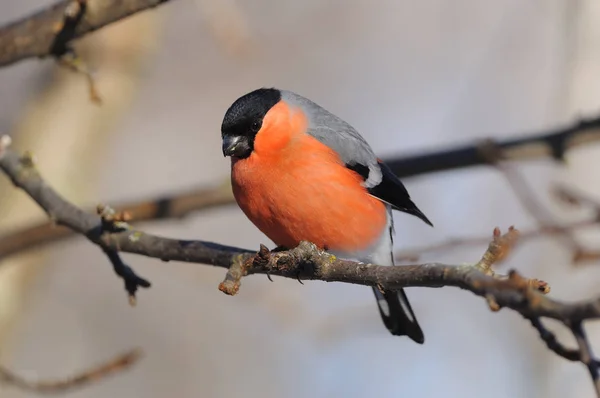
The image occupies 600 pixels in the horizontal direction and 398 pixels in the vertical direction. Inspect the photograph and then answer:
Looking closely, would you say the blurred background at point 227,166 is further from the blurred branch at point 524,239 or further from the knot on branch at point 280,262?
the knot on branch at point 280,262

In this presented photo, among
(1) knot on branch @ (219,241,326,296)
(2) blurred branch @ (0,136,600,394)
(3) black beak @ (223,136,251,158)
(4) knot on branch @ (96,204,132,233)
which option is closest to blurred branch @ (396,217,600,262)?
(2) blurred branch @ (0,136,600,394)

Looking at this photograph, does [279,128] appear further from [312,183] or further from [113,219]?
[113,219]

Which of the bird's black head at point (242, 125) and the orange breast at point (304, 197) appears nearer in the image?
the orange breast at point (304, 197)

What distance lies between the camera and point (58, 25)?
3.37 meters

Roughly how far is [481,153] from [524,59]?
3.75 metres

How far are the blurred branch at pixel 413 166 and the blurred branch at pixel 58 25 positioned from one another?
2.60 feet

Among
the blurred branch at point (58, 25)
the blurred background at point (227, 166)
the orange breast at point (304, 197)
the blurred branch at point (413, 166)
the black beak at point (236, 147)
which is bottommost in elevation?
the blurred background at point (227, 166)

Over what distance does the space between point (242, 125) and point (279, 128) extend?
0.58 ft

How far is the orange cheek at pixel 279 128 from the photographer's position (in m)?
3.46

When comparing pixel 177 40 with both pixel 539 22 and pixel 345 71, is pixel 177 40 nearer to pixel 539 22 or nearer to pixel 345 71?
pixel 345 71

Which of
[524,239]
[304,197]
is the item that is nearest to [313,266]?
[524,239]

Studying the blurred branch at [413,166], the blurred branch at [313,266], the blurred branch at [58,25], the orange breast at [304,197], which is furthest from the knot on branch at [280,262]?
the blurred branch at [58,25]

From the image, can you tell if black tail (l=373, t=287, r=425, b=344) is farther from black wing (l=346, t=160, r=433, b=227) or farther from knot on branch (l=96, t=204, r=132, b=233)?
knot on branch (l=96, t=204, r=132, b=233)

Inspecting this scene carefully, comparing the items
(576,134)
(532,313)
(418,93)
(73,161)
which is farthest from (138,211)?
(418,93)
